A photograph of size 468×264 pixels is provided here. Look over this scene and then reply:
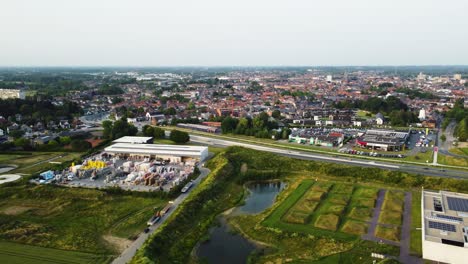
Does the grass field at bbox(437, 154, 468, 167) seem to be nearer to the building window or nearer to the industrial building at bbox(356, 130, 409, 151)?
the industrial building at bbox(356, 130, 409, 151)

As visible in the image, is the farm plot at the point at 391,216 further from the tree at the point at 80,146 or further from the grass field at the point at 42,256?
the tree at the point at 80,146

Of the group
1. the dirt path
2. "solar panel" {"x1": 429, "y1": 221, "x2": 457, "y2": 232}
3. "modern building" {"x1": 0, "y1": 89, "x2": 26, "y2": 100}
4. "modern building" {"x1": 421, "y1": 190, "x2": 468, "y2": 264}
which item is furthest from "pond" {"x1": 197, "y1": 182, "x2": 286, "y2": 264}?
"modern building" {"x1": 0, "y1": 89, "x2": 26, "y2": 100}

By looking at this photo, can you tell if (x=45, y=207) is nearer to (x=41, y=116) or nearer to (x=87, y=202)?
(x=87, y=202)

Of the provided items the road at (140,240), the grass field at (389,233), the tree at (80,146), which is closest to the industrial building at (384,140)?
the grass field at (389,233)

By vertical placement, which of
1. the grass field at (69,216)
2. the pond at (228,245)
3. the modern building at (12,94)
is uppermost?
the modern building at (12,94)

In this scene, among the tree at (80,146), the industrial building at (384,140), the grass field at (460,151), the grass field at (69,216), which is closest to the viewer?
the grass field at (69,216)

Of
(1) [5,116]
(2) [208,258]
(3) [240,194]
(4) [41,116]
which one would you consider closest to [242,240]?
(2) [208,258]

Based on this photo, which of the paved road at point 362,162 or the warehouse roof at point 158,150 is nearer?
the paved road at point 362,162

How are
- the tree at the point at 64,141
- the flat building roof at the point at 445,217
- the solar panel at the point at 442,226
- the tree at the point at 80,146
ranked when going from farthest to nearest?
the tree at the point at 64,141, the tree at the point at 80,146, the solar panel at the point at 442,226, the flat building roof at the point at 445,217

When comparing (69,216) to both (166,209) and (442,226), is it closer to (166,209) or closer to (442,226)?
(166,209)
